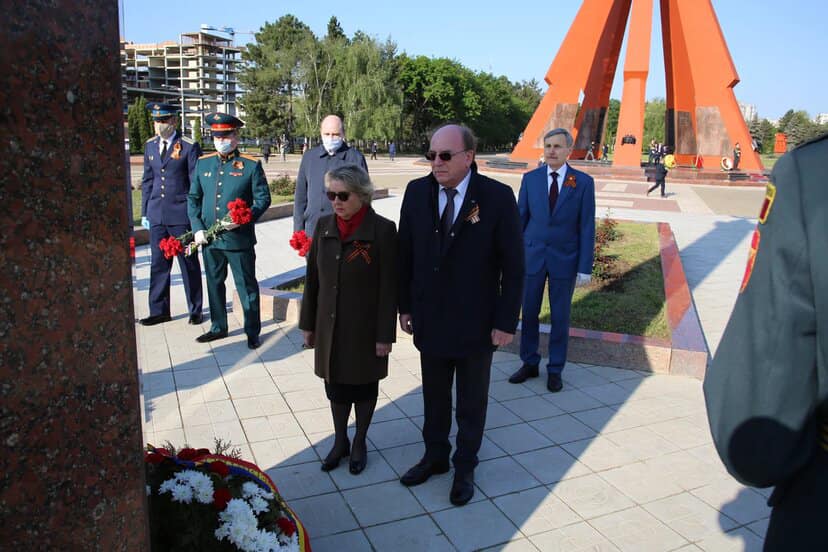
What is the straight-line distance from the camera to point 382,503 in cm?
309

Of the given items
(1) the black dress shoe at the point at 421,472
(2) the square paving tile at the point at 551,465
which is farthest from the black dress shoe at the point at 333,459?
(2) the square paving tile at the point at 551,465

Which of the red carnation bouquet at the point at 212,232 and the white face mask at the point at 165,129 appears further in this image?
the white face mask at the point at 165,129

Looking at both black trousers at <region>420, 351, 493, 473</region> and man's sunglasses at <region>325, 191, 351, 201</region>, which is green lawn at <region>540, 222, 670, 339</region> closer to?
black trousers at <region>420, 351, 493, 473</region>

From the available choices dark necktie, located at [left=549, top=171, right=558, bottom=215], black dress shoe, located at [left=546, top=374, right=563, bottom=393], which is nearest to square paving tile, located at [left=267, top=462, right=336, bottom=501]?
black dress shoe, located at [left=546, top=374, right=563, bottom=393]

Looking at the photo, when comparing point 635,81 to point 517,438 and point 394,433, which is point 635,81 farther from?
point 394,433

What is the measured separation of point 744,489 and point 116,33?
3590mm

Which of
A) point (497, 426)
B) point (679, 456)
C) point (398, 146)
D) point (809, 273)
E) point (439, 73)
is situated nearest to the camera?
point (809, 273)

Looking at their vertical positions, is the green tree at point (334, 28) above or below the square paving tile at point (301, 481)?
above

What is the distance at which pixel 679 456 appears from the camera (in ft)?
12.1

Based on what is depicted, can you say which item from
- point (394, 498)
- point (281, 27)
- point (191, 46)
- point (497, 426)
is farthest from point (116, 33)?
point (191, 46)

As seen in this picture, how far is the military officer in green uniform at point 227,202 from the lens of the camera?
5.15 metres

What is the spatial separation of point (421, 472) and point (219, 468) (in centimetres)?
129

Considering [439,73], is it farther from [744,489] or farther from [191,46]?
[191,46]

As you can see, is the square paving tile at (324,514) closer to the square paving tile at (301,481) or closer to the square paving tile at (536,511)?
the square paving tile at (301,481)
